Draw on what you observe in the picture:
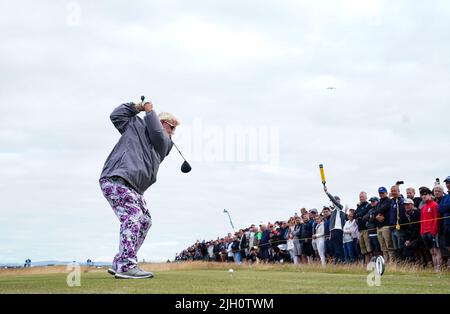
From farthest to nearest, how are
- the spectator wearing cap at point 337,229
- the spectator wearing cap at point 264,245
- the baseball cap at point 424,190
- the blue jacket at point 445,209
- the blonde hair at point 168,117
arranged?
1. the spectator wearing cap at point 264,245
2. the spectator wearing cap at point 337,229
3. the baseball cap at point 424,190
4. the blue jacket at point 445,209
5. the blonde hair at point 168,117

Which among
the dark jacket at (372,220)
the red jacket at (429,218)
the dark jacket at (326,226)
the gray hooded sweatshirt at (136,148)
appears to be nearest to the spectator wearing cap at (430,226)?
the red jacket at (429,218)

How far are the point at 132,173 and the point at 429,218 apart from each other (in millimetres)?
10999

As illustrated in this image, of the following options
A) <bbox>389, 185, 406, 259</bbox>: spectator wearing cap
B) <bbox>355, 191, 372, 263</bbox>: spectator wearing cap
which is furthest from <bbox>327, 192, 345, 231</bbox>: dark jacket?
<bbox>389, 185, 406, 259</bbox>: spectator wearing cap

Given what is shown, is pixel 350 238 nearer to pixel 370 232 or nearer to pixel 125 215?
pixel 370 232

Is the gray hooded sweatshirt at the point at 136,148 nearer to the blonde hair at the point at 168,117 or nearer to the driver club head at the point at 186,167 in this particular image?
the blonde hair at the point at 168,117

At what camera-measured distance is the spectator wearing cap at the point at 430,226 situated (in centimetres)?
1688

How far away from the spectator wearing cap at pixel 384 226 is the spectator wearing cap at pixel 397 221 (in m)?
0.19

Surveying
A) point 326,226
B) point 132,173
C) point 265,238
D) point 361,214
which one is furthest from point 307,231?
point 132,173

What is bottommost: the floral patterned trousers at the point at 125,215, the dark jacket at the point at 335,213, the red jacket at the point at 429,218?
the floral patterned trousers at the point at 125,215

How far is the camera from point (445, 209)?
54.2ft

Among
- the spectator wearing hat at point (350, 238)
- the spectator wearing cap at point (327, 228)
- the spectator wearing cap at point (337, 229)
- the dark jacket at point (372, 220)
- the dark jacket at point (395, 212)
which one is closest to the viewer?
the dark jacket at point (395, 212)
